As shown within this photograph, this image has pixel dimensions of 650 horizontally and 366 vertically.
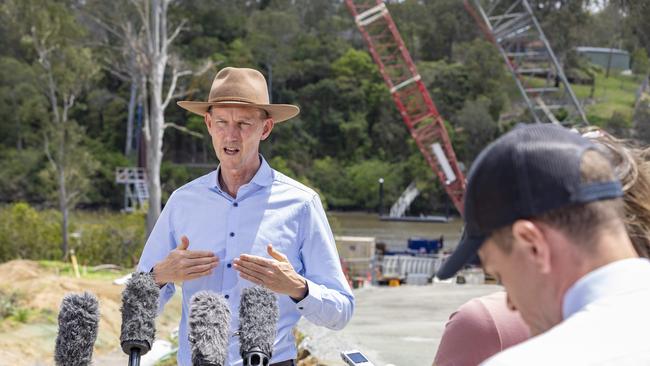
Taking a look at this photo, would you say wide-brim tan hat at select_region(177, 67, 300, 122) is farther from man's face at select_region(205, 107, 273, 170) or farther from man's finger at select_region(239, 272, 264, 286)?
man's finger at select_region(239, 272, 264, 286)

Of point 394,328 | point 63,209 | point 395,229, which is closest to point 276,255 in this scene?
point 394,328

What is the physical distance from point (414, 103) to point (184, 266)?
23175 mm

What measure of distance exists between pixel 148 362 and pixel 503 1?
18846mm

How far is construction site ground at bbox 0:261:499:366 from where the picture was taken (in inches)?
229

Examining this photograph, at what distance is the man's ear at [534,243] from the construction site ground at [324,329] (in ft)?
13.4

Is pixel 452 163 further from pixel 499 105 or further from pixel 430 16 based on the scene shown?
pixel 430 16

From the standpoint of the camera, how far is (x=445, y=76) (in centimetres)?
4312

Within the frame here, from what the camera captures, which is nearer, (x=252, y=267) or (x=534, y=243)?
(x=534, y=243)

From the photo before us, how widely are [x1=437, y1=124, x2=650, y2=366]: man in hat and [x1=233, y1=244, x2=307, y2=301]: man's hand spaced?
4.13ft

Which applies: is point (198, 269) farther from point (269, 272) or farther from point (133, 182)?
point (133, 182)

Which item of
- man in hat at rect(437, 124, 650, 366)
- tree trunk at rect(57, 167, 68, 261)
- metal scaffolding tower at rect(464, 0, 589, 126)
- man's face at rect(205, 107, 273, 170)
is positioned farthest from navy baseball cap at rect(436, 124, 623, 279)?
tree trunk at rect(57, 167, 68, 261)

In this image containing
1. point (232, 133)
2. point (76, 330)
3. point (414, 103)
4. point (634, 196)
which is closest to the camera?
point (634, 196)

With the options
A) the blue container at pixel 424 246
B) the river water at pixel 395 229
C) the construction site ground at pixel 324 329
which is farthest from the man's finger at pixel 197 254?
the river water at pixel 395 229

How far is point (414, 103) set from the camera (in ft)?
82.8
